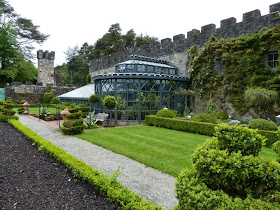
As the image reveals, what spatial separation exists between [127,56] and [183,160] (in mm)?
16684

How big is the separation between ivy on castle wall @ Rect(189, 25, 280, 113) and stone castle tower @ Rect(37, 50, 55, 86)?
24442 millimetres

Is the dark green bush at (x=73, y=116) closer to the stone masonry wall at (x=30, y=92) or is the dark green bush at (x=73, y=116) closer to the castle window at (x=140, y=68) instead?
the castle window at (x=140, y=68)

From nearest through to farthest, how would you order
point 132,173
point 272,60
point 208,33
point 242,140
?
1. point 242,140
2. point 132,173
3. point 272,60
4. point 208,33

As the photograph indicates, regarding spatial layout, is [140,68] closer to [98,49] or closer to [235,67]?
[235,67]

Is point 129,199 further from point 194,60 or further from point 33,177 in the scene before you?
point 194,60

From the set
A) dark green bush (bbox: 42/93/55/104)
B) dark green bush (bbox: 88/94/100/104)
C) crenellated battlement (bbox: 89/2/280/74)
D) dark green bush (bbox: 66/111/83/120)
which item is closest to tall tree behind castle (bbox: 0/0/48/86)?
dark green bush (bbox: 42/93/55/104)

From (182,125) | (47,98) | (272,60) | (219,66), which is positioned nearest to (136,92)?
(182,125)

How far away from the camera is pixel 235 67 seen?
11.9 meters

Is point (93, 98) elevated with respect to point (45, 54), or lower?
lower

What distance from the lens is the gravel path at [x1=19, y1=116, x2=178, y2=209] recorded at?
3537 mm

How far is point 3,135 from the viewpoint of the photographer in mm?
7598

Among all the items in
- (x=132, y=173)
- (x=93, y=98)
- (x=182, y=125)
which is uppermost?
(x=93, y=98)

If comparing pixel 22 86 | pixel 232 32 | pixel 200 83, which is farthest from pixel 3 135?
pixel 22 86

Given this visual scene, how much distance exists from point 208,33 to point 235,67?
3.25 m
